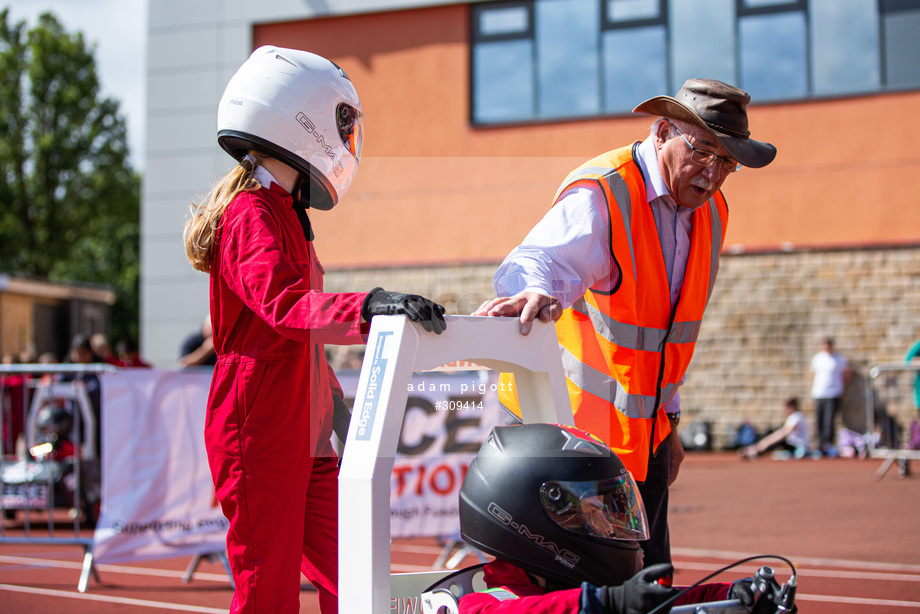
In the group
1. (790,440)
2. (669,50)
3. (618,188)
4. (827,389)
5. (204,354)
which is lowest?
(790,440)

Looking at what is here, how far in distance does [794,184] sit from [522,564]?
1402cm

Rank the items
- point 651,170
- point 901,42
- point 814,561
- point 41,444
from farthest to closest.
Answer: point 901,42, point 41,444, point 814,561, point 651,170

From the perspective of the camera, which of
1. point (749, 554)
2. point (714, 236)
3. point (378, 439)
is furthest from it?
point (749, 554)

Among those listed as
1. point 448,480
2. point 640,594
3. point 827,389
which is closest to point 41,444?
point 448,480

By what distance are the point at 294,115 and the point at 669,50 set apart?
1401 centimetres

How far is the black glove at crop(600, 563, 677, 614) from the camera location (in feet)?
6.02

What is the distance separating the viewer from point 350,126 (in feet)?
9.05

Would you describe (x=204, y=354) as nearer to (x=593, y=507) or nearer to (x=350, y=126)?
(x=350, y=126)

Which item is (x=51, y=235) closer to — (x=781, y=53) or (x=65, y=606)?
(x=781, y=53)

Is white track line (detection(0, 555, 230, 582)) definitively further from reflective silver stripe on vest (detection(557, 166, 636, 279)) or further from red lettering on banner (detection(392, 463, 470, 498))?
reflective silver stripe on vest (detection(557, 166, 636, 279))

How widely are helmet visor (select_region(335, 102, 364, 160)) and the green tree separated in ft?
112

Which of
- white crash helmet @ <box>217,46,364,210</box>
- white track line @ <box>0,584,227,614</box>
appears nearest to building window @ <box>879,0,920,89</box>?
white track line @ <box>0,584,227,614</box>

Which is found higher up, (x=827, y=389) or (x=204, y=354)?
(x=204, y=354)

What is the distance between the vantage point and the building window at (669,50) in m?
14.8
